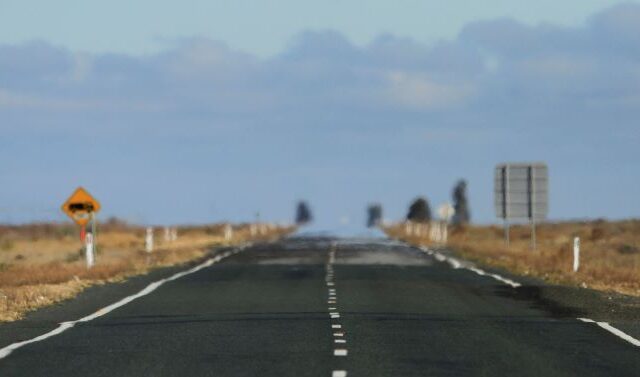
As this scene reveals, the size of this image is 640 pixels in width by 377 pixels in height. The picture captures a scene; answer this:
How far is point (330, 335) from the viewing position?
55.2ft

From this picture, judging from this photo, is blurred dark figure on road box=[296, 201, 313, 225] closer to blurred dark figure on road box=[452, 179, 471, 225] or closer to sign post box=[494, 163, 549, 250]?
blurred dark figure on road box=[452, 179, 471, 225]

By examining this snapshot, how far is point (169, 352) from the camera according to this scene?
48.4 ft

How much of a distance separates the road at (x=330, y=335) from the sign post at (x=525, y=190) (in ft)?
65.5

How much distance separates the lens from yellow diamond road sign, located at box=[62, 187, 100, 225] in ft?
127

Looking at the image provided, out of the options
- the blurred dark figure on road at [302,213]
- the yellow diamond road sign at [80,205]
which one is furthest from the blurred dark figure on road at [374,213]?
the yellow diamond road sign at [80,205]

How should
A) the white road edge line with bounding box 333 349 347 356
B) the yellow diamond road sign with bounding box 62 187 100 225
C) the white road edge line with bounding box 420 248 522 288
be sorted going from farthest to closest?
the yellow diamond road sign with bounding box 62 187 100 225, the white road edge line with bounding box 420 248 522 288, the white road edge line with bounding box 333 349 347 356

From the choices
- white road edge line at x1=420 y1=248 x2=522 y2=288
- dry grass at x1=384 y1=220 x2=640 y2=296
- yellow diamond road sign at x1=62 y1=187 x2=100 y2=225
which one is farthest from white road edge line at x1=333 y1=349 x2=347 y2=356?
yellow diamond road sign at x1=62 y1=187 x2=100 y2=225

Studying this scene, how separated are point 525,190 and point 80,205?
61.5 ft

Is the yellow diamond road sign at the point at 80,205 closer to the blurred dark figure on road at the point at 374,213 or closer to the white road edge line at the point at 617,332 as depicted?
the white road edge line at the point at 617,332

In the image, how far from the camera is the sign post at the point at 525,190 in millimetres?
49219

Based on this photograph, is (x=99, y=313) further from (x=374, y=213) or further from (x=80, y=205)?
(x=374, y=213)

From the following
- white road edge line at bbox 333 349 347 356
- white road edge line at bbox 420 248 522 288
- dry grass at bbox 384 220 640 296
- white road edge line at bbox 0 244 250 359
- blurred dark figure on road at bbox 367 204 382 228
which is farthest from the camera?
blurred dark figure on road at bbox 367 204 382 228

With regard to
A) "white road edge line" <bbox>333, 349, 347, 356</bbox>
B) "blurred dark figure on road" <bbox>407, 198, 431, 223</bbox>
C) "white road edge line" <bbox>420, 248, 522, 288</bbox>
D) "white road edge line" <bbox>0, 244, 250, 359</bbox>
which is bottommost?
"white road edge line" <bbox>420, 248, 522, 288</bbox>

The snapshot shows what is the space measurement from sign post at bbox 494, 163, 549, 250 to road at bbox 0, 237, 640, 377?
786 inches
